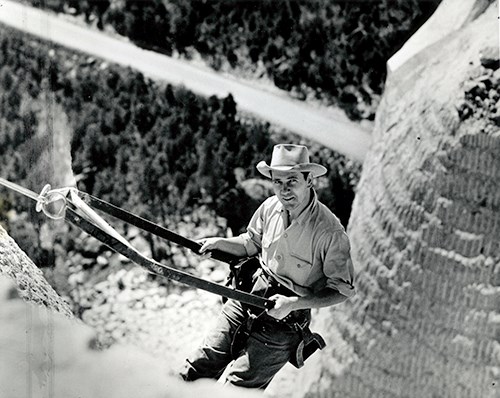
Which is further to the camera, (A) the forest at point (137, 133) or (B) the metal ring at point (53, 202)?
(A) the forest at point (137, 133)

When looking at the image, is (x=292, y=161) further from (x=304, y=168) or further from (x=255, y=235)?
(x=255, y=235)

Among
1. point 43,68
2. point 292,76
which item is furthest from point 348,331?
point 43,68

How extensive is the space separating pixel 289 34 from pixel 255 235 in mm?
640

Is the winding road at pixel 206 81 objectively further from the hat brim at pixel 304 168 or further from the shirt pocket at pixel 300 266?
the shirt pocket at pixel 300 266

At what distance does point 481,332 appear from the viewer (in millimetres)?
2801

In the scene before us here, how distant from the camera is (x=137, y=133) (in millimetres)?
2947

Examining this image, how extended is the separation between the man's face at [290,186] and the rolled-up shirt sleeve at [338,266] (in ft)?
0.51

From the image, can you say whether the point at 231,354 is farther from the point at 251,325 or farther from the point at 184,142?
the point at 184,142

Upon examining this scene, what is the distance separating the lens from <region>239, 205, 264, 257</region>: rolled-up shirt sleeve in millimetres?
2764

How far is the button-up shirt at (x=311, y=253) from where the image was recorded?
2639mm

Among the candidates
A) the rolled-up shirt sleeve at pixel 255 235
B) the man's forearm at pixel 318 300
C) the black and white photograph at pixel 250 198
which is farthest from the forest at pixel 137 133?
the man's forearm at pixel 318 300

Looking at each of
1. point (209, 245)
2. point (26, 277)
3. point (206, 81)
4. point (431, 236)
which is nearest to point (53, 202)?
point (26, 277)

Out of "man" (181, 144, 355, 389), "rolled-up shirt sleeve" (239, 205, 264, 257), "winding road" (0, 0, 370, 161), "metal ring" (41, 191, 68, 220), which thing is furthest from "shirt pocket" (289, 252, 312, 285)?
"metal ring" (41, 191, 68, 220)

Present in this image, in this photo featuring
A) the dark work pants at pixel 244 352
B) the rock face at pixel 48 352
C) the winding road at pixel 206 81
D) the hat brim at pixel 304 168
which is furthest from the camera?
the rock face at pixel 48 352
